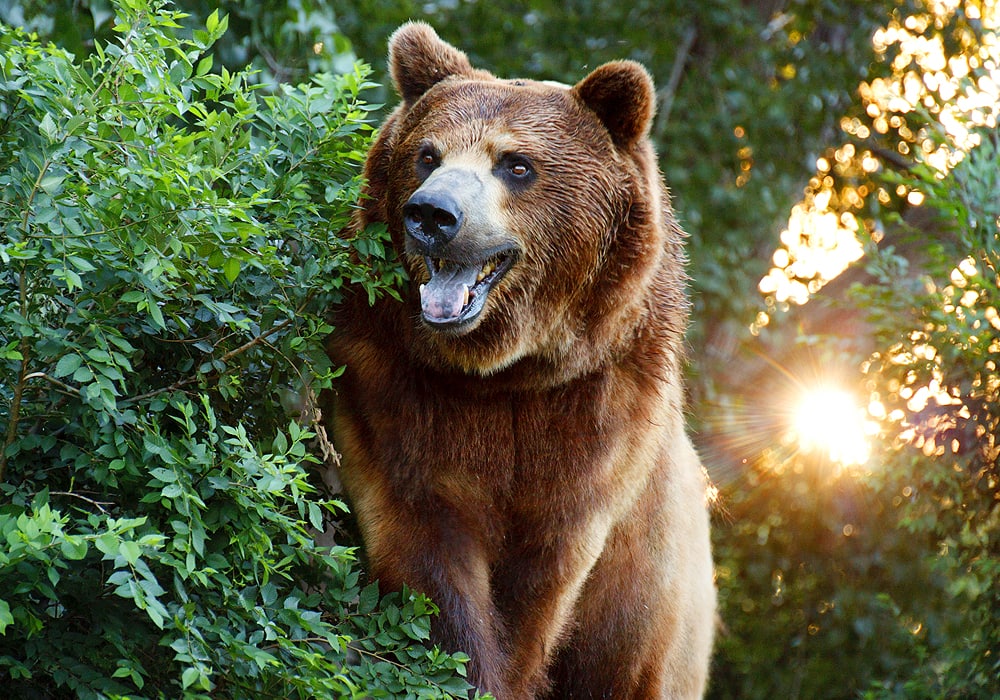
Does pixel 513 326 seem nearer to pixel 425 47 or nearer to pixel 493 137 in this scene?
pixel 493 137

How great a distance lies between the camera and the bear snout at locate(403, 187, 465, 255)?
379 cm

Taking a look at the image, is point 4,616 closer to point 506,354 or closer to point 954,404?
point 506,354

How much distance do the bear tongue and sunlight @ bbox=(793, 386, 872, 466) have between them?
3330 millimetres

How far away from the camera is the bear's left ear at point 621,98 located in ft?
14.0

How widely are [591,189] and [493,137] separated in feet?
1.26

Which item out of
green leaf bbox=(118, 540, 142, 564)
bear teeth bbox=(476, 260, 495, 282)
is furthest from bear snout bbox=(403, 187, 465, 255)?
green leaf bbox=(118, 540, 142, 564)

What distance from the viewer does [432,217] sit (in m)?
3.81

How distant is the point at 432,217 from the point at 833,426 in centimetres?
382

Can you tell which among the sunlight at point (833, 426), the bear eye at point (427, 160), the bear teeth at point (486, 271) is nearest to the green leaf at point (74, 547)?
the bear teeth at point (486, 271)

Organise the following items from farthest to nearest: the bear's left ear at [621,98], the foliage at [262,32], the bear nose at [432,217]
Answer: the foliage at [262,32]
the bear's left ear at [621,98]
the bear nose at [432,217]

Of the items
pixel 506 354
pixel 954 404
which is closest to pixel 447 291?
pixel 506 354

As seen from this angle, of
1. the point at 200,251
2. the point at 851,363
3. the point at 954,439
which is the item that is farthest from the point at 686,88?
the point at 200,251

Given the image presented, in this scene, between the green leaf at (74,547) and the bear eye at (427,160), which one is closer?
the green leaf at (74,547)

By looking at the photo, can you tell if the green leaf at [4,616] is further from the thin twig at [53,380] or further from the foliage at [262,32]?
the foliage at [262,32]
